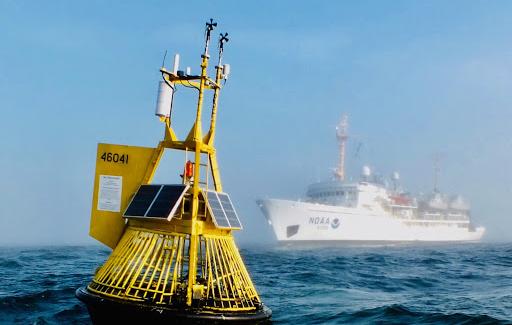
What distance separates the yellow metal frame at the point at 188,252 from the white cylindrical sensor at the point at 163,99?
22cm

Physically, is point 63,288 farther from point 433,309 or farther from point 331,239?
point 331,239

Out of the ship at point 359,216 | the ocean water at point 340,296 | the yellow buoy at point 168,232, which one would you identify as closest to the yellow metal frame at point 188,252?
the yellow buoy at point 168,232

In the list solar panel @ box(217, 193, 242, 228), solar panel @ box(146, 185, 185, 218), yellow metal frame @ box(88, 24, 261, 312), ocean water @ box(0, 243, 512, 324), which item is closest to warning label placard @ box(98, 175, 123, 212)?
yellow metal frame @ box(88, 24, 261, 312)

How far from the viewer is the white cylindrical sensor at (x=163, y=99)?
37.8 ft

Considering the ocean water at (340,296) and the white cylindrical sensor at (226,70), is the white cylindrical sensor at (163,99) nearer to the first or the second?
the white cylindrical sensor at (226,70)

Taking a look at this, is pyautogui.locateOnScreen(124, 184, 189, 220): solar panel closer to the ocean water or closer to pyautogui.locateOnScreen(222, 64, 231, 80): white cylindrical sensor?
pyautogui.locateOnScreen(222, 64, 231, 80): white cylindrical sensor

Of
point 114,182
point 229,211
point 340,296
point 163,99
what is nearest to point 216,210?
point 229,211

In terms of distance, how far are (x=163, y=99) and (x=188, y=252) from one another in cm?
Answer: 383

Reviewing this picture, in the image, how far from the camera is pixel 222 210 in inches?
424

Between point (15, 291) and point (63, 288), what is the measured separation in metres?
1.90

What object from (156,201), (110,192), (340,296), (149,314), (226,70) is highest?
(226,70)

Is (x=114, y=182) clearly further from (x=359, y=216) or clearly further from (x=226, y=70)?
(x=359, y=216)

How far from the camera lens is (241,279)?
35.1ft

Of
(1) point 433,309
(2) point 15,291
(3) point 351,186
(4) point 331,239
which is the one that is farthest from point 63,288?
(3) point 351,186
